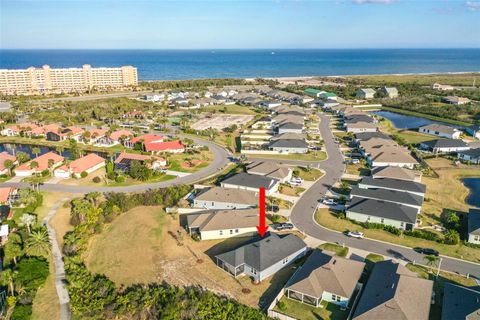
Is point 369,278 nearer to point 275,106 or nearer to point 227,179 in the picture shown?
point 227,179

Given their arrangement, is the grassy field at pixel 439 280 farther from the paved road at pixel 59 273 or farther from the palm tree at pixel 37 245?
the palm tree at pixel 37 245

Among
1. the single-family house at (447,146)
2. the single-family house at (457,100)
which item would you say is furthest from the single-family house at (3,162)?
the single-family house at (457,100)

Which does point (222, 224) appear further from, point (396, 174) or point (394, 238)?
point (396, 174)

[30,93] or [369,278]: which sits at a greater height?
[30,93]

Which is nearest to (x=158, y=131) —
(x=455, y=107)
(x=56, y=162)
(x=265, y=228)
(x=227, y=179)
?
(x=56, y=162)

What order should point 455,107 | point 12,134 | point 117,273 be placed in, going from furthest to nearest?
point 455,107 < point 12,134 < point 117,273

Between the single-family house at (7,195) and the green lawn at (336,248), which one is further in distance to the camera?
the single-family house at (7,195)
